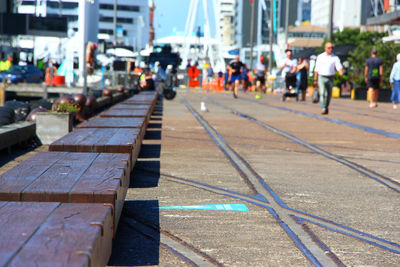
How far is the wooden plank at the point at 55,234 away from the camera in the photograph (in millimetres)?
2855

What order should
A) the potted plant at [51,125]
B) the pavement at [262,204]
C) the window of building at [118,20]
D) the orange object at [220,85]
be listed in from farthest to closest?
the window of building at [118,20]
the orange object at [220,85]
the potted plant at [51,125]
the pavement at [262,204]

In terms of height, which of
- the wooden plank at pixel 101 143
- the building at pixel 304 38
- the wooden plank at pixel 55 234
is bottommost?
the wooden plank at pixel 101 143

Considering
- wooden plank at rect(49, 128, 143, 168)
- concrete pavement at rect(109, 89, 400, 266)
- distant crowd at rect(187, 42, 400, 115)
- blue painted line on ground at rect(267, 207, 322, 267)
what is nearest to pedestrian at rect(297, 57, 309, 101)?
distant crowd at rect(187, 42, 400, 115)

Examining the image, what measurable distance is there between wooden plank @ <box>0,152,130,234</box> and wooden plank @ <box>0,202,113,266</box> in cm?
27

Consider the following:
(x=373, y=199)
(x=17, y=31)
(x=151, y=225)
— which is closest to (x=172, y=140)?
(x=373, y=199)

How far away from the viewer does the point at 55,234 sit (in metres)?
3.21

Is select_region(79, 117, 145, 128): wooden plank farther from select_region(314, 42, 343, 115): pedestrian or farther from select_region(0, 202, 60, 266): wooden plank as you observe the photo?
select_region(314, 42, 343, 115): pedestrian

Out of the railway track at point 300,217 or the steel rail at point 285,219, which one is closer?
the steel rail at point 285,219

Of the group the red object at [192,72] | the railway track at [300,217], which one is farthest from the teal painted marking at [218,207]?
the red object at [192,72]

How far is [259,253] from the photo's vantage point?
4367 mm

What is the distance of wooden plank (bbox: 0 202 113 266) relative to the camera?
286 centimetres

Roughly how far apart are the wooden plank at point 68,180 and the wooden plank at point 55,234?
0.89 feet

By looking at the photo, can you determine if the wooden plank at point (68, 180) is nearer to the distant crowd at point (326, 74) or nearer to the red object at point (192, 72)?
the distant crowd at point (326, 74)

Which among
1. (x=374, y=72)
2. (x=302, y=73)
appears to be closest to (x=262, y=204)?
(x=374, y=72)
